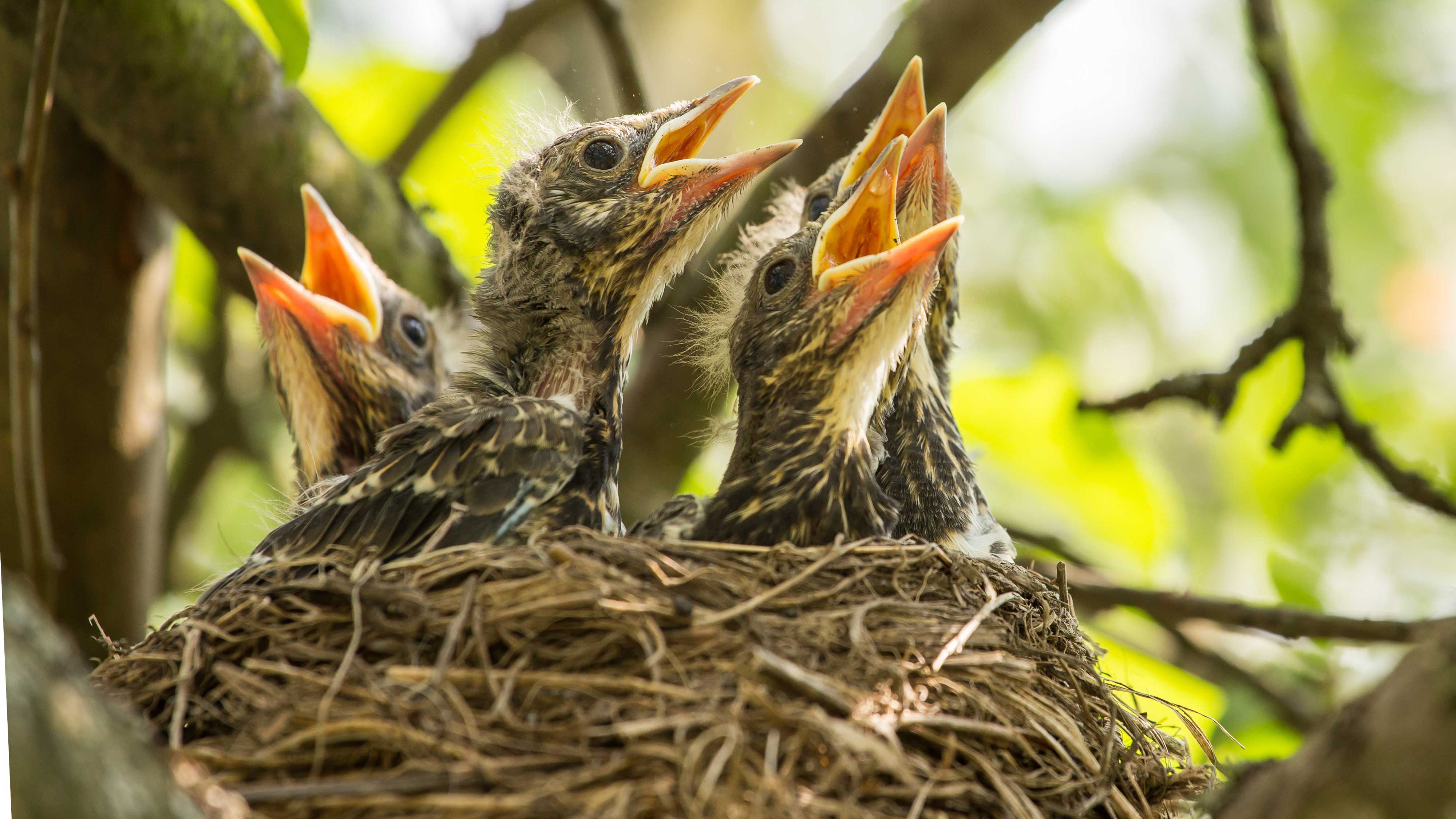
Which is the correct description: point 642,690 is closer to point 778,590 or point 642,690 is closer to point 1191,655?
point 778,590

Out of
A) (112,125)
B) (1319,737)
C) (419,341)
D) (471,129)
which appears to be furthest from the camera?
(471,129)

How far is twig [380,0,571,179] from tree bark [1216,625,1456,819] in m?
2.98

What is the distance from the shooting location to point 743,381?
245 cm

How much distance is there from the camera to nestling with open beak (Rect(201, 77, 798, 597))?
7.22 feet

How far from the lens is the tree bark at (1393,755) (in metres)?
1.02

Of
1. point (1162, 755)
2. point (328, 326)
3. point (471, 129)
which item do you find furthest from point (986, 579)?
point (471, 129)

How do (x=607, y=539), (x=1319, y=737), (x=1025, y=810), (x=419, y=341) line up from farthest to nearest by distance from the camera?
(x=419, y=341) → (x=607, y=539) → (x=1025, y=810) → (x=1319, y=737)

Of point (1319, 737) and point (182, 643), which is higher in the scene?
point (182, 643)

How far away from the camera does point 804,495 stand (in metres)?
2.21

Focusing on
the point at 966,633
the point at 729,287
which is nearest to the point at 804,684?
the point at 966,633

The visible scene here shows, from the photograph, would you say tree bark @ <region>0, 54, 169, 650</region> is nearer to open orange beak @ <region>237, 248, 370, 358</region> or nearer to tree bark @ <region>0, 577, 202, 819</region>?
open orange beak @ <region>237, 248, 370, 358</region>

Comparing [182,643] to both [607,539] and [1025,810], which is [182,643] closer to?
[607,539]

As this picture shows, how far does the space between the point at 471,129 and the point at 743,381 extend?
7.28ft

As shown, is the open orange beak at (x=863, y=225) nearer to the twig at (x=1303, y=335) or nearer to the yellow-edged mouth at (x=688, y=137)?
the yellow-edged mouth at (x=688, y=137)
